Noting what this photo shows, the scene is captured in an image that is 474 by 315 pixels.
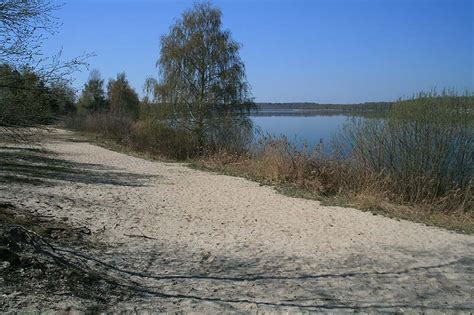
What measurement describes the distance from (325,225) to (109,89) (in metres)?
47.4

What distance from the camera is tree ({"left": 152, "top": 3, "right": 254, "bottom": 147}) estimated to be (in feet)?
79.5

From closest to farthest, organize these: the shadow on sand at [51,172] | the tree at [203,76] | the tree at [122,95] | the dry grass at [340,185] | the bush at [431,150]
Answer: the dry grass at [340,185], the bush at [431,150], the shadow on sand at [51,172], the tree at [203,76], the tree at [122,95]

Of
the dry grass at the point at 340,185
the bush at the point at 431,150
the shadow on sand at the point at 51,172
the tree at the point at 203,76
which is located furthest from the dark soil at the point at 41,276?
the tree at the point at 203,76

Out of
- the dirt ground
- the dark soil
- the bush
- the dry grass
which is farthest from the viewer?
the bush

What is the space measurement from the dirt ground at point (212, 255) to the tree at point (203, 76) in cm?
1213

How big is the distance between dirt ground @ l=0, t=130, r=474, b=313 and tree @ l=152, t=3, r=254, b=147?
1213 cm

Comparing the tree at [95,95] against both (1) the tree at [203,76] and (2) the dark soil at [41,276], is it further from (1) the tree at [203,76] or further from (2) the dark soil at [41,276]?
(2) the dark soil at [41,276]

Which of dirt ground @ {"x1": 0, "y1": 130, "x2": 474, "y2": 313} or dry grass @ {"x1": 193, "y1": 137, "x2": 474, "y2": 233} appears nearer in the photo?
dirt ground @ {"x1": 0, "y1": 130, "x2": 474, "y2": 313}

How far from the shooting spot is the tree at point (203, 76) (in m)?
24.2

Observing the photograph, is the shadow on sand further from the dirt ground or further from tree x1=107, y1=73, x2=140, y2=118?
tree x1=107, y1=73, x2=140, y2=118

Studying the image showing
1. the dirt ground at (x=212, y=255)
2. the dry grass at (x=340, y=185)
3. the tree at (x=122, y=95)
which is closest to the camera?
the dirt ground at (x=212, y=255)

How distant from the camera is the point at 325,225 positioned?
10094mm

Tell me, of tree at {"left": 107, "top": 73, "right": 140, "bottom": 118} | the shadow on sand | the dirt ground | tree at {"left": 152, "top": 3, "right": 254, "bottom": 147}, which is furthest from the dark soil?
tree at {"left": 107, "top": 73, "right": 140, "bottom": 118}

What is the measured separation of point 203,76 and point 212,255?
60.0 feet
